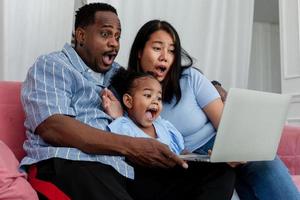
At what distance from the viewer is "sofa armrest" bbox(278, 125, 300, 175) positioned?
1975 mm

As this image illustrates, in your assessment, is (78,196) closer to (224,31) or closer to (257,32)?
(224,31)

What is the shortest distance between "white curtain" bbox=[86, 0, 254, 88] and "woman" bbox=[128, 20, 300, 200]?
1.02 meters

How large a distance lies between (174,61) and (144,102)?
0.99 feet

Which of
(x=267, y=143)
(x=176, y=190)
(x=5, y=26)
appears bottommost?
(x=176, y=190)

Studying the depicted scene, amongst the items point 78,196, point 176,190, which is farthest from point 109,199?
point 176,190

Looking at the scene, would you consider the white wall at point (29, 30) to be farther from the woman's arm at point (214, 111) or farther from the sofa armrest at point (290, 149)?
the sofa armrest at point (290, 149)

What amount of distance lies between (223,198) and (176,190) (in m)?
0.14

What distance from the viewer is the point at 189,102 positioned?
159cm

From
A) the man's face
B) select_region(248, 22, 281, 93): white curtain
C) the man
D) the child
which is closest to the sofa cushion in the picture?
the man

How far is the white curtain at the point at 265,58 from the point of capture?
3773 mm

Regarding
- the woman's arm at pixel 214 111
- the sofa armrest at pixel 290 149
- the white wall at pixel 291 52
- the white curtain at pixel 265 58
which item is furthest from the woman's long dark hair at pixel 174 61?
the white curtain at pixel 265 58

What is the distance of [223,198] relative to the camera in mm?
1235

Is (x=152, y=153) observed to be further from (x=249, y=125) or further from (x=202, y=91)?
(x=202, y=91)

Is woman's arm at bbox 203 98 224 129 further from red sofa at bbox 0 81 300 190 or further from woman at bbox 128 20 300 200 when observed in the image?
red sofa at bbox 0 81 300 190
